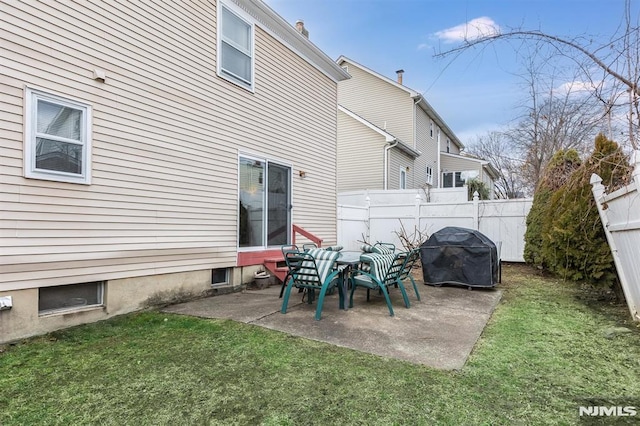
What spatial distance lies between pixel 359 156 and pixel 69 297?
39.7 feet

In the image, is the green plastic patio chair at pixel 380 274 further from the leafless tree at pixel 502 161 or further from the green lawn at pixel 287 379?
the leafless tree at pixel 502 161

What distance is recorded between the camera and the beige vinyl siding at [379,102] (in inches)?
635

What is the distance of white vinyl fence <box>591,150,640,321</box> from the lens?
3689 mm

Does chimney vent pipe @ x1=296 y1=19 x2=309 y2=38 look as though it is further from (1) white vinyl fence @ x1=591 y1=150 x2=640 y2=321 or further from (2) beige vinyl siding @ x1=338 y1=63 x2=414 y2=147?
(1) white vinyl fence @ x1=591 y1=150 x2=640 y2=321

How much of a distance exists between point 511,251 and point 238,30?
886 centimetres

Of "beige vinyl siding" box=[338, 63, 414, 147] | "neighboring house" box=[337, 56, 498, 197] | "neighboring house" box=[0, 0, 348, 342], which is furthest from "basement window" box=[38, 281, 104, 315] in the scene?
"beige vinyl siding" box=[338, 63, 414, 147]

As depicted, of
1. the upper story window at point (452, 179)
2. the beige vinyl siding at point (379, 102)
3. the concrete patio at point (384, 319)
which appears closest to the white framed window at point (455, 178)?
the upper story window at point (452, 179)

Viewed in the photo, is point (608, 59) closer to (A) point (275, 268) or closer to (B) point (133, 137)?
(B) point (133, 137)

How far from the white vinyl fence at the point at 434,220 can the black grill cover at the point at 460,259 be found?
349 centimetres

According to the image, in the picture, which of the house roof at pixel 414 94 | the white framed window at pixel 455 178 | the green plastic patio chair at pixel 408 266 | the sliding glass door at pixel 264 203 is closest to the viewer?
the green plastic patio chair at pixel 408 266

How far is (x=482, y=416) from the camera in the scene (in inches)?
88.2

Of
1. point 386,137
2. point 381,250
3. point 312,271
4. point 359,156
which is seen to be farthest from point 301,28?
point 312,271

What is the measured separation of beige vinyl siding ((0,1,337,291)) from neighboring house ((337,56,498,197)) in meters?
7.51

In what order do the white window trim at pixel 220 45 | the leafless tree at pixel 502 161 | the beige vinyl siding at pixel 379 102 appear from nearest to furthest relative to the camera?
the white window trim at pixel 220 45
the beige vinyl siding at pixel 379 102
the leafless tree at pixel 502 161
